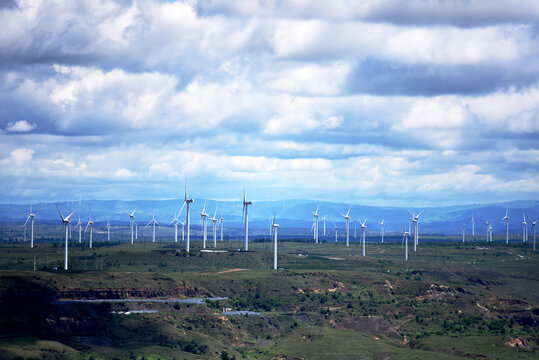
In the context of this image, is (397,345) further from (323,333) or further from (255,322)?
(255,322)

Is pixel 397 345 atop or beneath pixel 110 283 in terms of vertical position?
beneath

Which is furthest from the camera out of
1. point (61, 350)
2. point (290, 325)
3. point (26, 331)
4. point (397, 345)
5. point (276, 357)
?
point (290, 325)

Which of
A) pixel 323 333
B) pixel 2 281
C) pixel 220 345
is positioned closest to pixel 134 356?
pixel 220 345

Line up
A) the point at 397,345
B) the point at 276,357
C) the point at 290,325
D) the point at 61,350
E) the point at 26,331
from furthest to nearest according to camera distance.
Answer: the point at 290,325, the point at 397,345, the point at 276,357, the point at 26,331, the point at 61,350

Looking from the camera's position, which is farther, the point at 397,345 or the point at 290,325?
the point at 290,325

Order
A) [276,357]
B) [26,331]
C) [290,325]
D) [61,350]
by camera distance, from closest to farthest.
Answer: [61,350]
[26,331]
[276,357]
[290,325]

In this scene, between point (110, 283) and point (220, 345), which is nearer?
point (220, 345)

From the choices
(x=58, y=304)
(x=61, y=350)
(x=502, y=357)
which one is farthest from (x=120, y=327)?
(x=502, y=357)

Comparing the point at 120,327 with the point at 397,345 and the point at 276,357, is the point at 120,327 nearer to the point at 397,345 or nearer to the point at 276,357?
the point at 276,357

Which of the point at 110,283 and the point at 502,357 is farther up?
the point at 110,283
